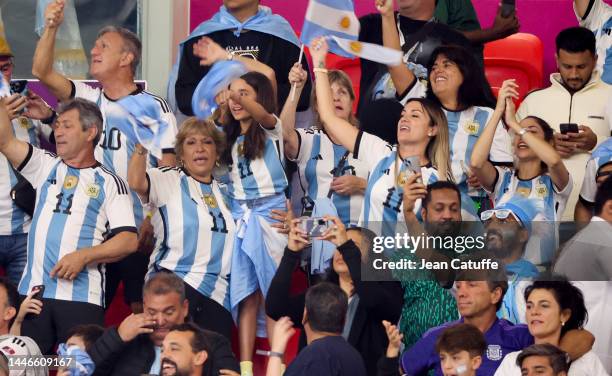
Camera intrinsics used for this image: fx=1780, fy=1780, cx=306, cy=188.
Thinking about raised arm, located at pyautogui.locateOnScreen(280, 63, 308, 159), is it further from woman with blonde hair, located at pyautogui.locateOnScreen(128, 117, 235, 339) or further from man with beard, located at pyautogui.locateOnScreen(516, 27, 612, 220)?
man with beard, located at pyautogui.locateOnScreen(516, 27, 612, 220)

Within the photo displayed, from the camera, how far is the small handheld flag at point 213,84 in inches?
390

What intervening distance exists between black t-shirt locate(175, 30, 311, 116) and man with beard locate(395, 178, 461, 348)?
1561mm

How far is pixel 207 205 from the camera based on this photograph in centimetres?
950

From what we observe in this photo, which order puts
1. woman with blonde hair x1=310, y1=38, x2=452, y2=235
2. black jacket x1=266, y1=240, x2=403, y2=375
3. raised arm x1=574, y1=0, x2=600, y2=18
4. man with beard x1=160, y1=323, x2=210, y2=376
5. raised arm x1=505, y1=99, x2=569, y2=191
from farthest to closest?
raised arm x1=574, y1=0, x2=600, y2=18 < raised arm x1=505, y1=99, x2=569, y2=191 < woman with blonde hair x1=310, y1=38, x2=452, y2=235 < black jacket x1=266, y1=240, x2=403, y2=375 < man with beard x1=160, y1=323, x2=210, y2=376

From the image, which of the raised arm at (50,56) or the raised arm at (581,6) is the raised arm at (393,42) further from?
the raised arm at (50,56)

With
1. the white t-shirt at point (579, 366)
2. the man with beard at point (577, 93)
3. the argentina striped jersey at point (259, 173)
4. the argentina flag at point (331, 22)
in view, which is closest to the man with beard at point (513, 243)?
the white t-shirt at point (579, 366)

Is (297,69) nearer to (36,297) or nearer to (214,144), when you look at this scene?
(214,144)

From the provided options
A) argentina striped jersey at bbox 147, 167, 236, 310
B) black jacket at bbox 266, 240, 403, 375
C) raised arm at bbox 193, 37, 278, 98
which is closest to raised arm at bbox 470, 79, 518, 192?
black jacket at bbox 266, 240, 403, 375

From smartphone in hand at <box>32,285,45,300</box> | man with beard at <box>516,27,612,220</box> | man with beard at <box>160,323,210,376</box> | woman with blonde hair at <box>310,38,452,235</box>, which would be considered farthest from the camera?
man with beard at <box>516,27,612,220</box>

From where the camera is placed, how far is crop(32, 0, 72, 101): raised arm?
31.7ft

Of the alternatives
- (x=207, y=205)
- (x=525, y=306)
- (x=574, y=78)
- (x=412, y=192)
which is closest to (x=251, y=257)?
(x=207, y=205)

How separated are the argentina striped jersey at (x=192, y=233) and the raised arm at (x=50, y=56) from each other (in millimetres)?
815

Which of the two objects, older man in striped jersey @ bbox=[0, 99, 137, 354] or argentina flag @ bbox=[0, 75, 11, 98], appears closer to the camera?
older man in striped jersey @ bbox=[0, 99, 137, 354]

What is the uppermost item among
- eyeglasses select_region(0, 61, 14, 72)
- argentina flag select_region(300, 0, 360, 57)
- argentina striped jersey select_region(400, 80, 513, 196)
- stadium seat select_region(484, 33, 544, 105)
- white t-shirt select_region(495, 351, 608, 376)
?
stadium seat select_region(484, 33, 544, 105)
